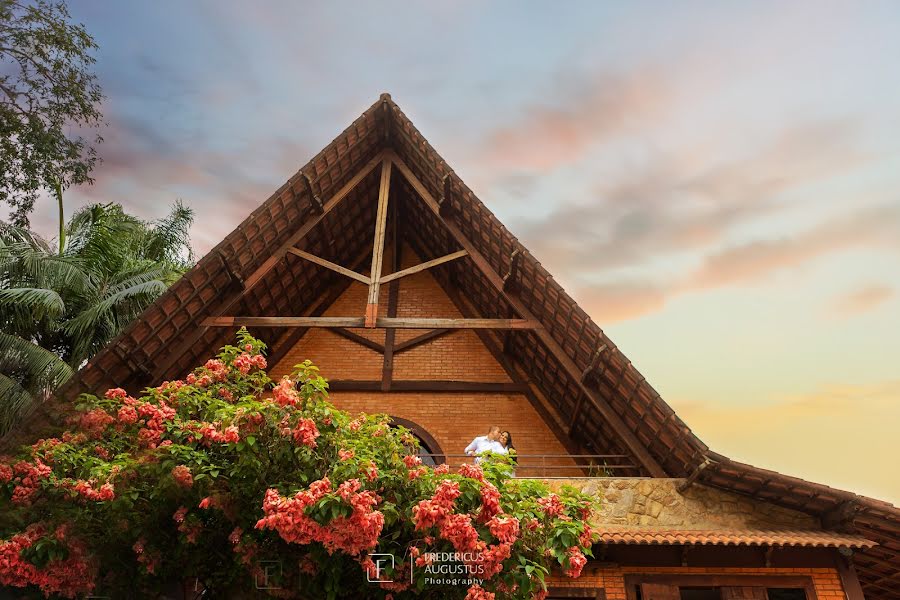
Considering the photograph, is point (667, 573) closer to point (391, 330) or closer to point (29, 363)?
point (391, 330)

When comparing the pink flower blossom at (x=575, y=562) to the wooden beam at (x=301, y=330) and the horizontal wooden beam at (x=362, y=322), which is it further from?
the wooden beam at (x=301, y=330)

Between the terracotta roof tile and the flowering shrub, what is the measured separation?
2.02 m

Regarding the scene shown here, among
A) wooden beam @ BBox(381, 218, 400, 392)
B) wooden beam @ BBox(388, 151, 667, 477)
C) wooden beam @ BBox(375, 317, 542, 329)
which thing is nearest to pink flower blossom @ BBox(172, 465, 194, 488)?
wooden beam @ BBox(375, 317, 542, 329)

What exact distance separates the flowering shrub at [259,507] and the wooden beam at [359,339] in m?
5.08

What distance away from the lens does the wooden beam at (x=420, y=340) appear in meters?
11.6

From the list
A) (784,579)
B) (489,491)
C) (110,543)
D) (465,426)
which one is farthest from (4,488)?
(784,579)

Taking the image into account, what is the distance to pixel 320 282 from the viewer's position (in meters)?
12.2

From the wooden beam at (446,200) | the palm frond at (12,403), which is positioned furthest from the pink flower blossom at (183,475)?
the palm frond at (12,403)

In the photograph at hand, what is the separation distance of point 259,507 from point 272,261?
5.37 meters

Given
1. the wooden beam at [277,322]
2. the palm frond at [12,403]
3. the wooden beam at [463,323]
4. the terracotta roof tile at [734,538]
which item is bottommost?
the terracotta roof tile at [734,538]

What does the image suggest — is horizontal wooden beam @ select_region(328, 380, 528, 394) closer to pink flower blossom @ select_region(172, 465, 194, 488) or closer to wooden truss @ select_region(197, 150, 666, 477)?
wooden truss @ select_region(197, 150, 666, 477)

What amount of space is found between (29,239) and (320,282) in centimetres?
617

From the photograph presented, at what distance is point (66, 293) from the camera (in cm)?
1358

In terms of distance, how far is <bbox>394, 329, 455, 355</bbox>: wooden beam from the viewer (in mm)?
11609
